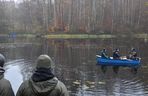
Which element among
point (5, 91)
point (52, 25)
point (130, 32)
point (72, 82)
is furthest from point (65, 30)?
point (5, 91)

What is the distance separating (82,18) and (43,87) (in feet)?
221

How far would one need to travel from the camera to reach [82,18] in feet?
232

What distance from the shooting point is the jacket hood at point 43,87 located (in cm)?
377

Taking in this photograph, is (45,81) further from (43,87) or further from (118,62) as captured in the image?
(118,62)

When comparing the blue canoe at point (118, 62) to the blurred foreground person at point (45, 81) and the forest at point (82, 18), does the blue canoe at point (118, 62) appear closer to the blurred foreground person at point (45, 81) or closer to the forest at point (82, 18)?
the blurred foreground person at point (45, 81)

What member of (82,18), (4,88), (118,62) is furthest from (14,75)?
(82,18)

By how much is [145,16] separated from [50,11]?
873 inches

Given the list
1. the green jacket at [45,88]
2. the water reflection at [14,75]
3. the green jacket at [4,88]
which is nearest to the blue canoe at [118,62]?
the water reflection at [14,75]

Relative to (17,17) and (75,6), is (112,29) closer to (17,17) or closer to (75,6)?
(75,6)

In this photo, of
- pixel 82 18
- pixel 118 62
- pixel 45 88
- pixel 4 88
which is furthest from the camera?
pixel 82 18

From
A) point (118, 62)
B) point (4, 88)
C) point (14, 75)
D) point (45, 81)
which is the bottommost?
point (14, 75)

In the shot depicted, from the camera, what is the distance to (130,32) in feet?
196

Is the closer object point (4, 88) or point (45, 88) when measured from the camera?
point (45, 88)

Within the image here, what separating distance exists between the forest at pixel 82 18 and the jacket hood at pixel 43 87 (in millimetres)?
57491
